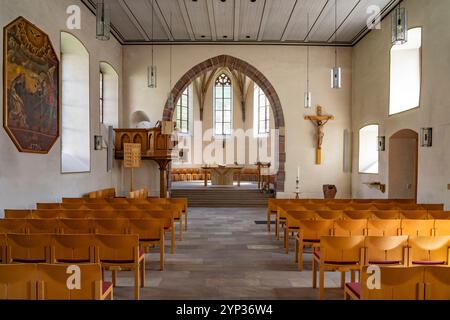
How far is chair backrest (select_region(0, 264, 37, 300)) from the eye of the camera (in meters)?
2.76

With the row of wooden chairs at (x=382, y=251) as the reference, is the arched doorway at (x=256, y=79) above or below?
above

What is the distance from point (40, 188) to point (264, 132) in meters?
13.8

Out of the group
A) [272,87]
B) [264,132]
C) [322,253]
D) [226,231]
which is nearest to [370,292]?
[322,253]

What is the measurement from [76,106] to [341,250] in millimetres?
8968

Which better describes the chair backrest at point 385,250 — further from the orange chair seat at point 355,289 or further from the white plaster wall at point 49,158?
→ the white plaster wall at point 49,158

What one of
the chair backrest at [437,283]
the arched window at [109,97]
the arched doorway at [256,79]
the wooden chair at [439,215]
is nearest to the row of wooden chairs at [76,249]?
the chair backrest at [437,283]

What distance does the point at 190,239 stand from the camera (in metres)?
7.79

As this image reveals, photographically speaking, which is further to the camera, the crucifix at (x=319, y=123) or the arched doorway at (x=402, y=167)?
the crucifix at (x=319, y=123)

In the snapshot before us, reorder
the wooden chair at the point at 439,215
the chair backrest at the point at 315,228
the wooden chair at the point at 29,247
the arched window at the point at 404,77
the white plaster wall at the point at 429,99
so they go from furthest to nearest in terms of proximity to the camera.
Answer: the arched window at the point at 404,77, the white plaster wall at the point at 429,99, the wooden chair at the point at 439,215, the chair backrest at the point at 315,228, the wooden chair at the point at 29,247

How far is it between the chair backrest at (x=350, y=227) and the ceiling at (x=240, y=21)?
769 cm

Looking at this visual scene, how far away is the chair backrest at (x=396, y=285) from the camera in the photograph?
282 cm

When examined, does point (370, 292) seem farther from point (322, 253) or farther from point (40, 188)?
point (40, 188)

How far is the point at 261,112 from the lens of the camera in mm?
20703

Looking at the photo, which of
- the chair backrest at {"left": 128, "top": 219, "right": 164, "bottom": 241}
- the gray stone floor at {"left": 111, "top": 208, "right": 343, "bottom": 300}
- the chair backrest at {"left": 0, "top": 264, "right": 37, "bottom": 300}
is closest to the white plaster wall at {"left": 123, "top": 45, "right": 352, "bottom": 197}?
the gray stone floor at {"left": 111, "top": 208, "right": 343, "bottom": 300}
